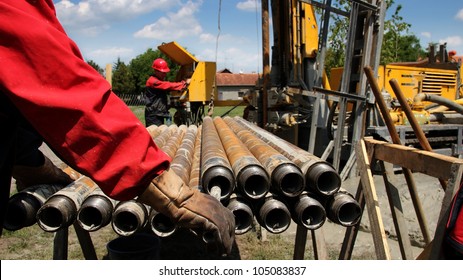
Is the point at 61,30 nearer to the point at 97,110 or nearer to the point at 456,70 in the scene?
the point at 97,110

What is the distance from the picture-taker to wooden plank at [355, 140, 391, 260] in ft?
8.80

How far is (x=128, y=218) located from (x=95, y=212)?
200 millimetres

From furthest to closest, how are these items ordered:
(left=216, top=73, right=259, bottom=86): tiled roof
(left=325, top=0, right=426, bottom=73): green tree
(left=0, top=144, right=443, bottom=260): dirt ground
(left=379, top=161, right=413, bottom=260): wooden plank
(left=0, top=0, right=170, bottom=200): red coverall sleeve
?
(left=216, top=73, right=259, bottom=86): tiled roof < (left=325, top=0, right=426, bottom=73): green tree < (left=0, top=144, right=443, bottom=260): dirt ground < (left=379, top=161, right=413, bottom=260): wooden plank < (left=0, top=0, right=170, bottom=200): red coverall sleeve

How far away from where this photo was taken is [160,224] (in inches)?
94.0

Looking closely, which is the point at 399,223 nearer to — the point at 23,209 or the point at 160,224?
the point at 160,224

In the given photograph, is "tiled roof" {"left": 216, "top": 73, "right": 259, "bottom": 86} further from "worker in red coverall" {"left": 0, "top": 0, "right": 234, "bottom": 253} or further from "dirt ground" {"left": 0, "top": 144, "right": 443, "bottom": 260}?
"worker in red coverall" {"left": 0, "top": 0, "right": 234, "bottom": 253}

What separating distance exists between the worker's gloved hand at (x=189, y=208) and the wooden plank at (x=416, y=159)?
46.5 inches

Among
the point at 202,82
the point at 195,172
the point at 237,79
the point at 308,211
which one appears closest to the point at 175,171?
the point at 195,172

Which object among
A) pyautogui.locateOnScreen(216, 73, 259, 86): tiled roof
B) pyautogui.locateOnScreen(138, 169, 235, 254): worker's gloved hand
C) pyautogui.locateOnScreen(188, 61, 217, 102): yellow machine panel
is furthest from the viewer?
pyautogui.locateOnScreen(216, 73, 259, 86): tiled roof

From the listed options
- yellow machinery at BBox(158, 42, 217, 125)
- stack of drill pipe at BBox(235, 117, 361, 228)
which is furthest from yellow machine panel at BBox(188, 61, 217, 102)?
stack of drill pipe at BBox(235, 117, 361, 228)

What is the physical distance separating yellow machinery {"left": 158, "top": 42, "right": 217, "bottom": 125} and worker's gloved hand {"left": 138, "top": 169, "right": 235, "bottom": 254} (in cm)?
934

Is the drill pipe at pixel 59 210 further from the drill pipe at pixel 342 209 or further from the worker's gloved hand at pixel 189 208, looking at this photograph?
the drill pipe at pixel 342 209

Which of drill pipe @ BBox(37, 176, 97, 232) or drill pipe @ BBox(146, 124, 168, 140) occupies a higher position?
drill pipe @ BBox(37, 176, 97, 232)

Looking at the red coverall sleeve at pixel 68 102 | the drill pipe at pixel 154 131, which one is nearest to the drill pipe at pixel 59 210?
the red coverall sleeve at pixel 68 102
